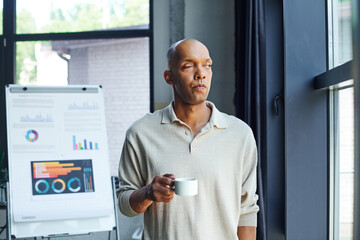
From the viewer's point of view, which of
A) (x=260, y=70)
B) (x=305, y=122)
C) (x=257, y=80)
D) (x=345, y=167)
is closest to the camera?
(x=345, y=167)

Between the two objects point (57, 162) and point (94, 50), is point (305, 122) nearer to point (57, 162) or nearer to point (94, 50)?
point (57, 162)

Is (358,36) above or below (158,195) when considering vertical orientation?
above

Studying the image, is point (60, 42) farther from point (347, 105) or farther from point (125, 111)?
point (347, 105)

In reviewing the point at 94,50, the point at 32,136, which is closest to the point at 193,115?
the point at 32,136

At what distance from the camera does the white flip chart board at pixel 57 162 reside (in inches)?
107

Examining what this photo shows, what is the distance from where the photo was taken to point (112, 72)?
157 inches

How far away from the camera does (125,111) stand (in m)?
3.98

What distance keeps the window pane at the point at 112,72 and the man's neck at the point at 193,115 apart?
8.79 feet

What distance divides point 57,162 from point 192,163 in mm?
1895

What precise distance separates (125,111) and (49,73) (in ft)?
2.91

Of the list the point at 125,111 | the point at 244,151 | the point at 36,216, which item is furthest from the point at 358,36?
the point at 125,111

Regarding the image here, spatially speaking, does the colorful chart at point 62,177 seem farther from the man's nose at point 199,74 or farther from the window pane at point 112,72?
the man's nose at point 199,74

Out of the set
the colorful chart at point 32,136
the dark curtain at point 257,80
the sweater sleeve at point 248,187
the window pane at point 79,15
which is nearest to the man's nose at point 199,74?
the sweater sleeve at point 248,187

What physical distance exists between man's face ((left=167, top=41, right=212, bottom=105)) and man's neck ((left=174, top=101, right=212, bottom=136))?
34 mm
